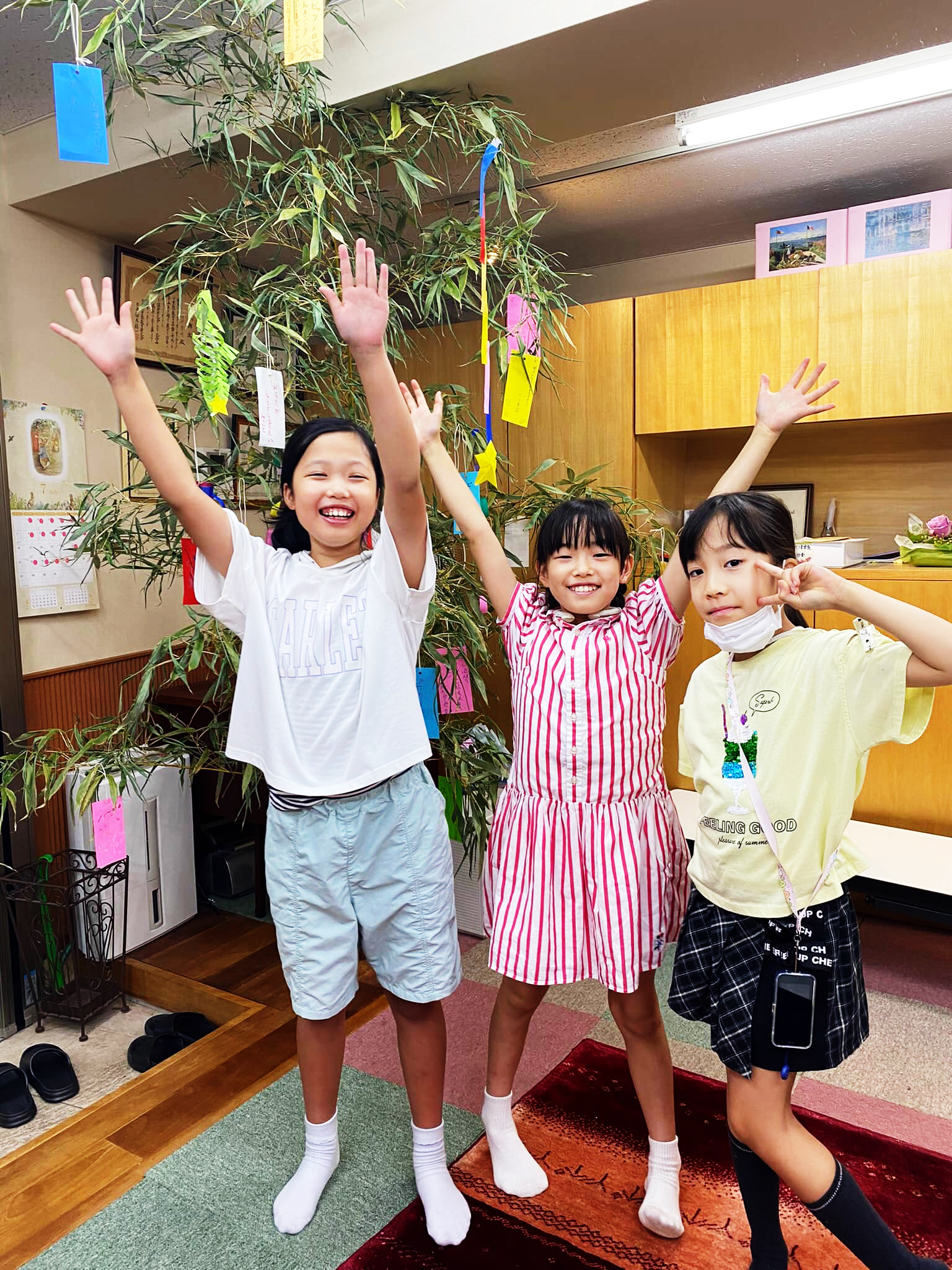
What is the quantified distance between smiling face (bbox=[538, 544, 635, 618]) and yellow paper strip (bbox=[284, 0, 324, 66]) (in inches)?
35.3

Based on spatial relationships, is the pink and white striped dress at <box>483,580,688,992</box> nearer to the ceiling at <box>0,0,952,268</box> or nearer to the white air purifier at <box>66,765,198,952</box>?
the ceiling at <box>0,0,952,268</box>

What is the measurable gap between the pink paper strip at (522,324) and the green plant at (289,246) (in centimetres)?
6

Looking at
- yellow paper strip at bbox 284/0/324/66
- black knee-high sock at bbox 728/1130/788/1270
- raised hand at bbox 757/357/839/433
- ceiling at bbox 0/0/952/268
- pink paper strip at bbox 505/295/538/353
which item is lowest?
black knee-high sock at bbox 728/1130/788/1270

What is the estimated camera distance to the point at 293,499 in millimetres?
1499

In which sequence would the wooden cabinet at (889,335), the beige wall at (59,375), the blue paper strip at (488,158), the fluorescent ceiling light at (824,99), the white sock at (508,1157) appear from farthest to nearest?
the beige wall at (59,375)
the wooden cabinet at (889,335)
the fluorescent ceiling light at (824,99)
the blue paper strip at (488,158)
the white sock at (508,1157)

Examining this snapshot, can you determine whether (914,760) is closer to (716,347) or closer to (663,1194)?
(716,347)

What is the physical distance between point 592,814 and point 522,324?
1.14 meters

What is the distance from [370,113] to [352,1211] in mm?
2296

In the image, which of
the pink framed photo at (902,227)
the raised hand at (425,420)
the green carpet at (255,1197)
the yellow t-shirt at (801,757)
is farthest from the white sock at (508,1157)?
the pink framed photo at (902,227)

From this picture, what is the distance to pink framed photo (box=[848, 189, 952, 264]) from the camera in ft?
8.05

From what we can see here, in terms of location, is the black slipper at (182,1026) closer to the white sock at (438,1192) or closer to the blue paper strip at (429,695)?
the white sock at (438,1192)

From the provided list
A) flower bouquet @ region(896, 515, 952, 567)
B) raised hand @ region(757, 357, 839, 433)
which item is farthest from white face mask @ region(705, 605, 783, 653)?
flower bouquet @ region(896, 515, 952, 567)

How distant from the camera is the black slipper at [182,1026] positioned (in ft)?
7.59

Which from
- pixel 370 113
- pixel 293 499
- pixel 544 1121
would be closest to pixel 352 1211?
pixel 544 1121
